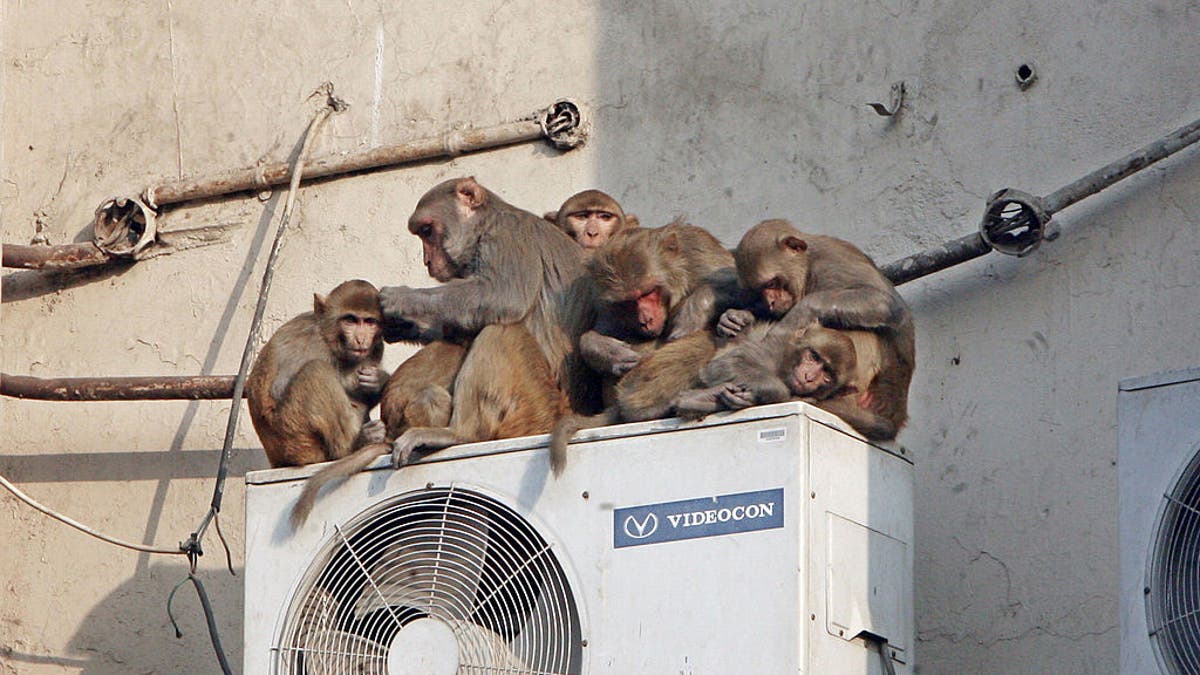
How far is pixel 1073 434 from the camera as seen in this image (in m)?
6.15

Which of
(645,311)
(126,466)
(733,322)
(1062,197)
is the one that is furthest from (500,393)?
(126,466)

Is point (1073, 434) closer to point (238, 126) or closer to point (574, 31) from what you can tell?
point (574, 31)

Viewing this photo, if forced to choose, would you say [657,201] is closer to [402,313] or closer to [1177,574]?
[402,313]

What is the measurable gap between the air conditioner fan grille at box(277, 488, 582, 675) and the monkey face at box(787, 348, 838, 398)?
0.78 m

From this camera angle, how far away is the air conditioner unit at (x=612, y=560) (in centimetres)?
496

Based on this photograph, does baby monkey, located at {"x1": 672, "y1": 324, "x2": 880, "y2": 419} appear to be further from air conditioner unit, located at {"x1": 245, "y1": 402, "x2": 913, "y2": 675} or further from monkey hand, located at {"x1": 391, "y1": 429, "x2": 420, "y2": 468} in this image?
monkey hand, located at {"x1": 391, "y1": 429, "x2": 420, "y2": 468}

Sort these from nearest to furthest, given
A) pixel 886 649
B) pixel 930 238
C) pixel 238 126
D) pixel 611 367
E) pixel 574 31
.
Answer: pixel 886 649
pixel 611 367
pixel 930 238
pixel 574 31
pixel 238 126

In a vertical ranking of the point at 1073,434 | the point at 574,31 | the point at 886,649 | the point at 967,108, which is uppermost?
the point at 574,31

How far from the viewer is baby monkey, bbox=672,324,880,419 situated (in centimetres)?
517

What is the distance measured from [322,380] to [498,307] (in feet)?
1.90

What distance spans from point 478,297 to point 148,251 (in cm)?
256

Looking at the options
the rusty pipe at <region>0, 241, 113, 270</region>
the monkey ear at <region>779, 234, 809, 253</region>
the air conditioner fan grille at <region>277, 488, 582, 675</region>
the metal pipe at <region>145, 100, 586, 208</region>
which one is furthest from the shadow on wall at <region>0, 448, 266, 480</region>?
the monkey ear at <region>779, 234, 809, 253</region>

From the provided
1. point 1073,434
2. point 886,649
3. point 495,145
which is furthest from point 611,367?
point 495,145

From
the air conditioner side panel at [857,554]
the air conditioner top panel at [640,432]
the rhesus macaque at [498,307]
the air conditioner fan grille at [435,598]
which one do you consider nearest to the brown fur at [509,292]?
the rhesus macaque at [498,307]
